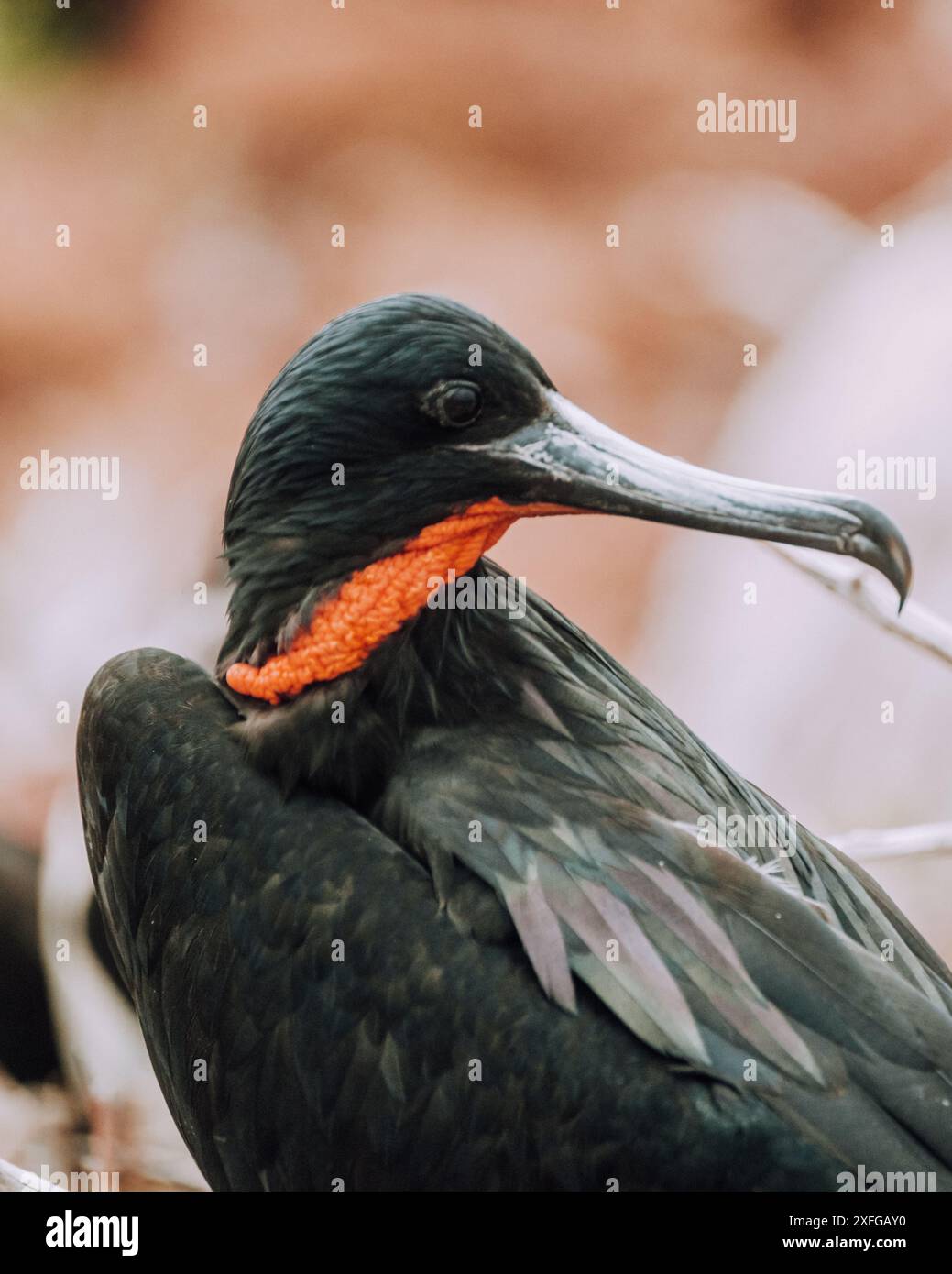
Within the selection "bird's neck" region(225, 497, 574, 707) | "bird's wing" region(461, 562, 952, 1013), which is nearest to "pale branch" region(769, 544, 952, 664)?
"bird's wing" region(461, 562, 952, 1013)

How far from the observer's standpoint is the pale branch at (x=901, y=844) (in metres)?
3.01

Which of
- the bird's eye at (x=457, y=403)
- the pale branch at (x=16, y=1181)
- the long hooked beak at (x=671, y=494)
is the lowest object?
the pale branch at (x=16, y=1181)

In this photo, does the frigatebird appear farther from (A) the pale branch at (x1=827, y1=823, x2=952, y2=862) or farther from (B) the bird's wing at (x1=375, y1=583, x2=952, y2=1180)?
(A) the pale branch at (x1=827, y1=823, x2=952, y2=862)

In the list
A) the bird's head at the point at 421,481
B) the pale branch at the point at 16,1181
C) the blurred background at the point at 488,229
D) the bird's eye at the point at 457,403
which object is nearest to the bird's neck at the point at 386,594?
the bird's head at the point at 421,481

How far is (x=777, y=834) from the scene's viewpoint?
8.46 ft

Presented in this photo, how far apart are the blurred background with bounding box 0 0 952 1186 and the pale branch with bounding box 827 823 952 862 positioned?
6.54 ft

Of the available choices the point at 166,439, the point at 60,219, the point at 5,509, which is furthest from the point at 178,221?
the point at 5,509

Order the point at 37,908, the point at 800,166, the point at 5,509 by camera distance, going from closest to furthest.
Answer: the point at 37,908 → the point at 5,509 → the point at 800,166

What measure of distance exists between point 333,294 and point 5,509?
4.40ft

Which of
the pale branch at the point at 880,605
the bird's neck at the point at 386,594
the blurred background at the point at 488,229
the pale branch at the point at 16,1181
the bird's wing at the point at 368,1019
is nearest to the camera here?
the bird's wing at the point at 368,1019

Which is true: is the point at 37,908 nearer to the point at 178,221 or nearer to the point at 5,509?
the point at 5,509

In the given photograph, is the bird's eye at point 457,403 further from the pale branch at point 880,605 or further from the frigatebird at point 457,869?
the pale branch at point 880,605

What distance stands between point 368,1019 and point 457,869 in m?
0.24

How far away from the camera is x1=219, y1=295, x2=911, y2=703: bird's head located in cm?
228
